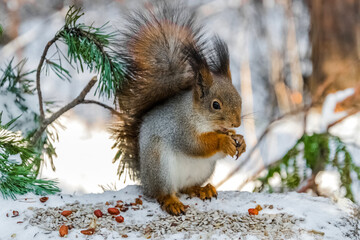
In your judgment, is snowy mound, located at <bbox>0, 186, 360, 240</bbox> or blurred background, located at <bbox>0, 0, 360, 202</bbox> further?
blurred background, located at <bbox>0, 0, 360, 202</bbox>

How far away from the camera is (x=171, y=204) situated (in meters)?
1.62

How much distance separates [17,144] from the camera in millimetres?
1599

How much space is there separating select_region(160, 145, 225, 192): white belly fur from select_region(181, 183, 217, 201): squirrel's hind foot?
0.02 m

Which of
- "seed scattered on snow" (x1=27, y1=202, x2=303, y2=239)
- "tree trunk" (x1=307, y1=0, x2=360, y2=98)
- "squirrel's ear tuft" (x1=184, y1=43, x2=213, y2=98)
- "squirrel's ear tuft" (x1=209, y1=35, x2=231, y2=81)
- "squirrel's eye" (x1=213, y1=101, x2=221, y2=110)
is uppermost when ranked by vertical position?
"tree trunk" (x1=307, y1=0, x2=360, y2=98)

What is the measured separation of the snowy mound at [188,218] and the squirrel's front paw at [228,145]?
20 cm

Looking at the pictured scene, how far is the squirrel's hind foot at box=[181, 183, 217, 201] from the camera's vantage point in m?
1.75

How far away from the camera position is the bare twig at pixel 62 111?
182 cm

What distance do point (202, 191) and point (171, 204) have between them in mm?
203

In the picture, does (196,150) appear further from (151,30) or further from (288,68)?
(288,68)

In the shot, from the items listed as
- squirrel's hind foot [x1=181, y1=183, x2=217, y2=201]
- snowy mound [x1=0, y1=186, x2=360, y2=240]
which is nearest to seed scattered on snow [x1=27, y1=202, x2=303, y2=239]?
snowy mound [x1=0, y1=186, x2=360, y2=240]

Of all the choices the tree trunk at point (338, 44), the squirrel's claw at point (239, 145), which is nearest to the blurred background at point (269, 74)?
the tree trunk at point (338, 44)

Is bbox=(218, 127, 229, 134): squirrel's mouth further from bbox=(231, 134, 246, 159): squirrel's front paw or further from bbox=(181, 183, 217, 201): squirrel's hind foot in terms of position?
bbox=(181, 183, 217, 201): squirrel's hind foot

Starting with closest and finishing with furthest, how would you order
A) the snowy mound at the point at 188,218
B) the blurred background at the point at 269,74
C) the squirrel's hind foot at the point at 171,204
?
the snowy mound at the point at 188,218
the squirrel's hind foot at the point at 171,204
the blurred background at the point at 269,74

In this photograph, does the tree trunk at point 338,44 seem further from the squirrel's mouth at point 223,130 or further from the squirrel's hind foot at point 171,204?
the squirrel's hind foot at point 171,204
